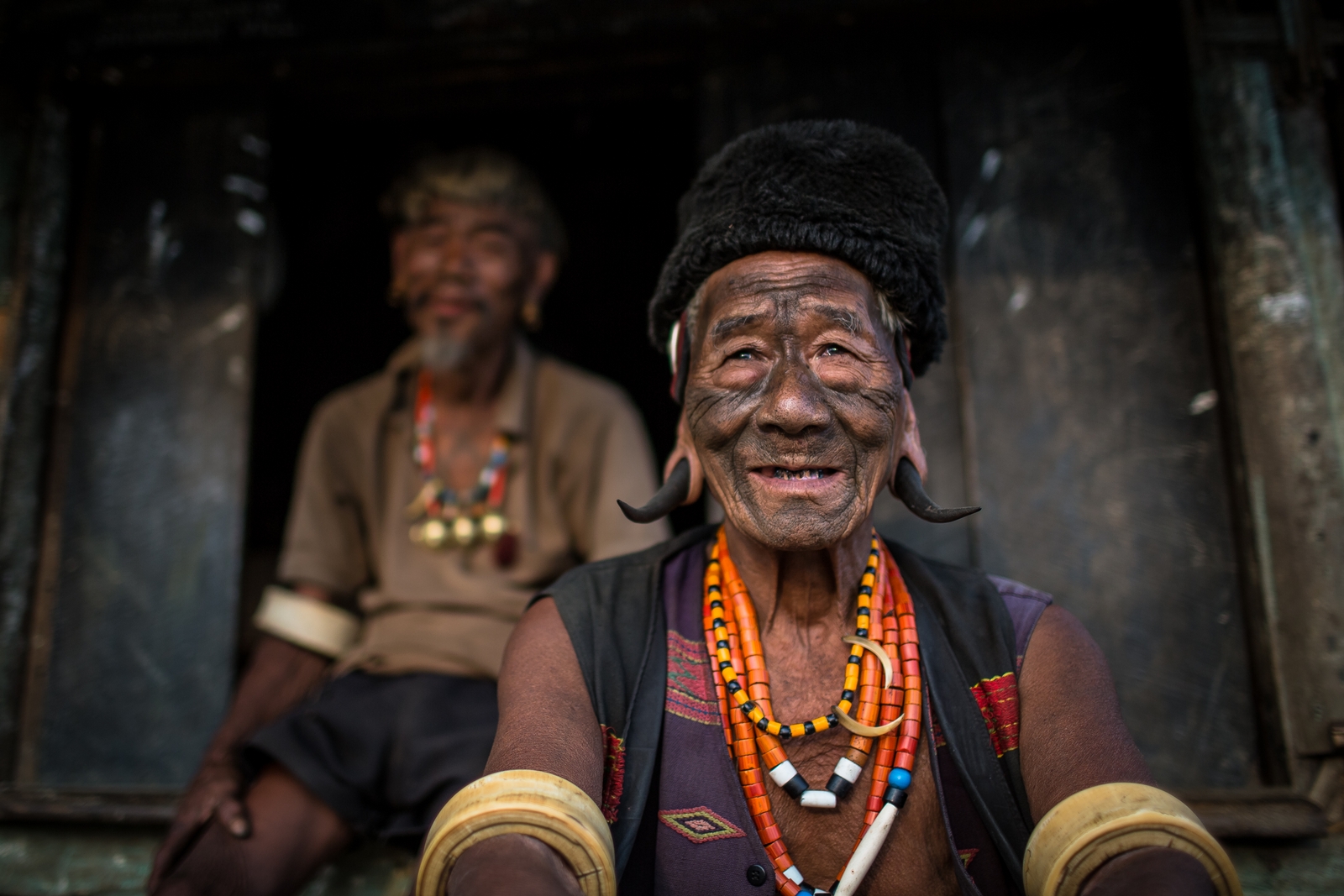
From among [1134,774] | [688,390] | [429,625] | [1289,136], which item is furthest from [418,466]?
[1289,136]

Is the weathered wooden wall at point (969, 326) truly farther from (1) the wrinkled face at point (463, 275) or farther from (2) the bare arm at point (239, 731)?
(1) the wrinkled face at point (463, 275)

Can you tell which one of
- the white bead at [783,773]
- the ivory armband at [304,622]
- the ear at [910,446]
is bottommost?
the white bead at [783,773]

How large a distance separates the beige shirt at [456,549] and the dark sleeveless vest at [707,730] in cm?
93

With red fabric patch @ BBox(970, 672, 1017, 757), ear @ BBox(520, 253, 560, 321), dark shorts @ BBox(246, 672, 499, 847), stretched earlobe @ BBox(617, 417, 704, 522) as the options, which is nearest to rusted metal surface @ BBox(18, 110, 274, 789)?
dark shorts @ BBox(246, 672, 499, 847)

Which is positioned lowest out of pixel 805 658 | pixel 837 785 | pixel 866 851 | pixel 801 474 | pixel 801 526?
pixel 866 851

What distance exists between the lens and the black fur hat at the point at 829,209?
6.50 feet

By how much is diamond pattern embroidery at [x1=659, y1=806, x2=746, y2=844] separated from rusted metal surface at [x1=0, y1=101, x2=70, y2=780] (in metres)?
2.50

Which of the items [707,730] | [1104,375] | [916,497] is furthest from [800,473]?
[1104,375]

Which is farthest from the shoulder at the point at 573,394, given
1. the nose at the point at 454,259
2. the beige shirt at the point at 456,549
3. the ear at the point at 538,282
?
the nose at the point at 454,259

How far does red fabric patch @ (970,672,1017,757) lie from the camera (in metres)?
1.85

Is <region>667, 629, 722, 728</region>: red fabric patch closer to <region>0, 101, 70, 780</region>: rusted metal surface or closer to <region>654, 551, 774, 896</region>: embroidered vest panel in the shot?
<region>654, 551, 774, 896</region>: embroidered vest panel

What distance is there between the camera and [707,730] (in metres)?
1.87

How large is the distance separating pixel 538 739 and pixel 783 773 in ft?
1.62

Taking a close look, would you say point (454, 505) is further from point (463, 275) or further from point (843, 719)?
point (843, 719)
